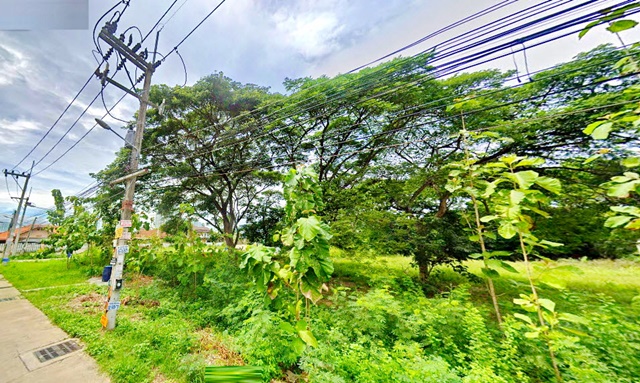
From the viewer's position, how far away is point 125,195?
4398 millimetres

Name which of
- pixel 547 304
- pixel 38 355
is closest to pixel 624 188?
pixel 547 304

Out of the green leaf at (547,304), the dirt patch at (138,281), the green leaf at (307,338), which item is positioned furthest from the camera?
the dirt patch at (138,281)

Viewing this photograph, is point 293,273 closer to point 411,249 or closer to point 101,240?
point 411,249

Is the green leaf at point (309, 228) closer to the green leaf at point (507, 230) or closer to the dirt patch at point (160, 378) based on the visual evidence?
the green leaf at point (507, 230)

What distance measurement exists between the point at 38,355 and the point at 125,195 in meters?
2.64

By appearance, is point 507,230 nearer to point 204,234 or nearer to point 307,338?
point 307,338

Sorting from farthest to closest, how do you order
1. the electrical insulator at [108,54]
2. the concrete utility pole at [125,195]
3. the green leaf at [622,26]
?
the electrical insulator at [108,54]
the concrete utility pole at [125,195]
the green leaf at [622,26]

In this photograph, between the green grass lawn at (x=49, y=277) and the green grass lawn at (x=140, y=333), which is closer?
the green grass lawn at (x=140, y=333)

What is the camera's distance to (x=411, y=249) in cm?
606

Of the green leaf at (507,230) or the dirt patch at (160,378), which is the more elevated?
the green leaf at (507,230)

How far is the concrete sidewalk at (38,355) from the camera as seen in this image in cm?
276

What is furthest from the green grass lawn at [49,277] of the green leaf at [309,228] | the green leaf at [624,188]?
the green leaf at [624,188]

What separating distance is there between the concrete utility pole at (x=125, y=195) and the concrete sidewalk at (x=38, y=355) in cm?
62

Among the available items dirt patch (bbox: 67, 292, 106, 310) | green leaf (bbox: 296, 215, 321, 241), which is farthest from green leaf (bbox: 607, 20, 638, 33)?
dirt patch (bbox: 67, 292, 106, 310)
